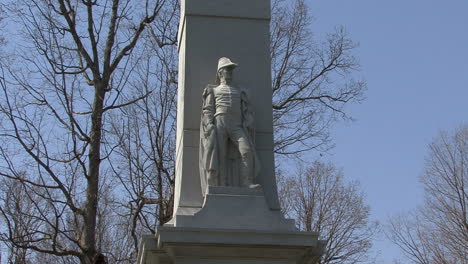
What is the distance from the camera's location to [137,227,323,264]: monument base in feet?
29.2

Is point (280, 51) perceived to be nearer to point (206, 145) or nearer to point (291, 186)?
point (291, 186)

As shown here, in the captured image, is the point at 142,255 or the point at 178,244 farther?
the point at 142,255

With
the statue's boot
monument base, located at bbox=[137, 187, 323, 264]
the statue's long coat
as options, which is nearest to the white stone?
Result: monument base, located at bbox=[137, 187, 323, 264]

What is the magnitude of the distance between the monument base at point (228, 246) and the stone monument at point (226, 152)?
0.04 ft

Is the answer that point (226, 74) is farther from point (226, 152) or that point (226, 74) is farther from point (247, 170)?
point (247, 170)

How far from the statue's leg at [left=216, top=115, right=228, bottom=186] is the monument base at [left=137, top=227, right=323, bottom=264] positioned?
963 mm

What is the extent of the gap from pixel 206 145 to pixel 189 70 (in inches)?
49.9

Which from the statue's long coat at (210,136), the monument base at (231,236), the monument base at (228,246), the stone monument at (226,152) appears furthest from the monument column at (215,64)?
the monument base at (228,246)

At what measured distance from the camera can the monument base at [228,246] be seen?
8.89m

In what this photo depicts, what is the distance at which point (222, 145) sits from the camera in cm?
984

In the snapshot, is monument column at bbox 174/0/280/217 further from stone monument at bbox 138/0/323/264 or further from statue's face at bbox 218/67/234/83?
statue's face at bbox 218/67/234/83

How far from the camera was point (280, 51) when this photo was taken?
20.7m

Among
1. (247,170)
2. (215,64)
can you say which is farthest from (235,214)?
(215,64)

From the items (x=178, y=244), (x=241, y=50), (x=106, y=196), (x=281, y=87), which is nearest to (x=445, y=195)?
(x=281, y=87)
